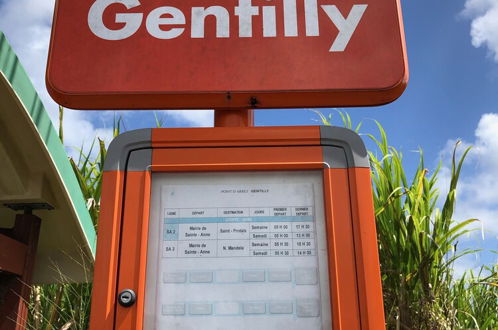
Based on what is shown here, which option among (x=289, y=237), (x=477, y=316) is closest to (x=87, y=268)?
(x=289, y=237)

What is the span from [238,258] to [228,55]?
561 millimetres

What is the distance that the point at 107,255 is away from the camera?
3.70ft

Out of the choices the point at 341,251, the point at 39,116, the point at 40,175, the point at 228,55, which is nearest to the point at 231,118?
the point at 228,55

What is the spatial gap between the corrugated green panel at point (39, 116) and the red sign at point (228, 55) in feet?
1.41

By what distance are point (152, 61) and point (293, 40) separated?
1.31ft

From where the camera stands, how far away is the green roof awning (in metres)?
1.76

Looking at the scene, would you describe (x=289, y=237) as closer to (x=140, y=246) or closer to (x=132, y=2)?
(x=140, y=246)

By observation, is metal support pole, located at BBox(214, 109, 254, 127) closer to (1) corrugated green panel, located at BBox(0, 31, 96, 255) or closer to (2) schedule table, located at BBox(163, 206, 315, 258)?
(2) schedule table, located at BBox(163, 206, 315, 258)

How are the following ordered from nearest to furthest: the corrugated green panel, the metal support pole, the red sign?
the red sign
the metal support pole
the corrugated green panel

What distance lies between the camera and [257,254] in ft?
3.78

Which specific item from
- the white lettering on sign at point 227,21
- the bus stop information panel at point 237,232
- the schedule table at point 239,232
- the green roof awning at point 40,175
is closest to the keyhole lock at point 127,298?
the bus stop information panel at point 237,232

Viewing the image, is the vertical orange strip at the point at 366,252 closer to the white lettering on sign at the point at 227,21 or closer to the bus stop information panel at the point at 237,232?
the bus stop information panel at the point at 237,232

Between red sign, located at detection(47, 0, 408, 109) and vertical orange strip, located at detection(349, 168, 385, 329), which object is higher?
red sign, located at detection(47, 0, 408, 109)

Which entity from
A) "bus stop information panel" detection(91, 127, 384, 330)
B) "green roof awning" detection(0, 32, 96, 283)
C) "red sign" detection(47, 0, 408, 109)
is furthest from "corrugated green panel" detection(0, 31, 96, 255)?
"bus stop information panel" detection(91, 127, 384, 330)
